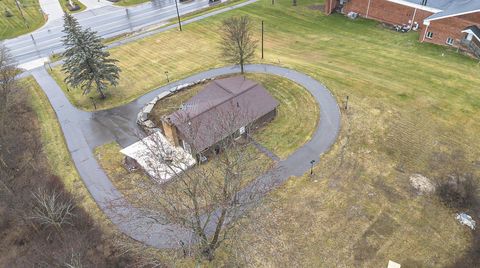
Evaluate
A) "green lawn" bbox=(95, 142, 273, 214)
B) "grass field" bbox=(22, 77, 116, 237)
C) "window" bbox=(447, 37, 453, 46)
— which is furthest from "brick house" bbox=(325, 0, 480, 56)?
"grass field" bbox=(22, 77, 116, 237)

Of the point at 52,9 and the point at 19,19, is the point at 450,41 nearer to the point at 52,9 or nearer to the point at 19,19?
the point at 52,9

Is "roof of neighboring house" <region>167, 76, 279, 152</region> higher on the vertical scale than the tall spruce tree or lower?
lower

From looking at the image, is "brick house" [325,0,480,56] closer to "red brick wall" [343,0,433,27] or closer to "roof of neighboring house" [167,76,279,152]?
"red brick wall" [343,0,433,27]

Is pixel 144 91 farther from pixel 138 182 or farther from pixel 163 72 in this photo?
pixel 138 182

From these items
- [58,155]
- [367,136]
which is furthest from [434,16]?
[58,155]

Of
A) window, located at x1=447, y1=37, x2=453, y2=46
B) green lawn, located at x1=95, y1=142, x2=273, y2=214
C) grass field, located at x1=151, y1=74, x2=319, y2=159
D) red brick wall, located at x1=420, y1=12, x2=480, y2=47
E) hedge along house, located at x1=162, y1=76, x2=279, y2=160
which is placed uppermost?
red brick wall, located at x1=420, y1=12, x2=480, y2=47

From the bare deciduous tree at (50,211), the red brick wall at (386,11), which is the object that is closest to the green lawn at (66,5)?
the red brick wall at (386,11)

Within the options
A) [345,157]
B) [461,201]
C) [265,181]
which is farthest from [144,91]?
[461,201]
